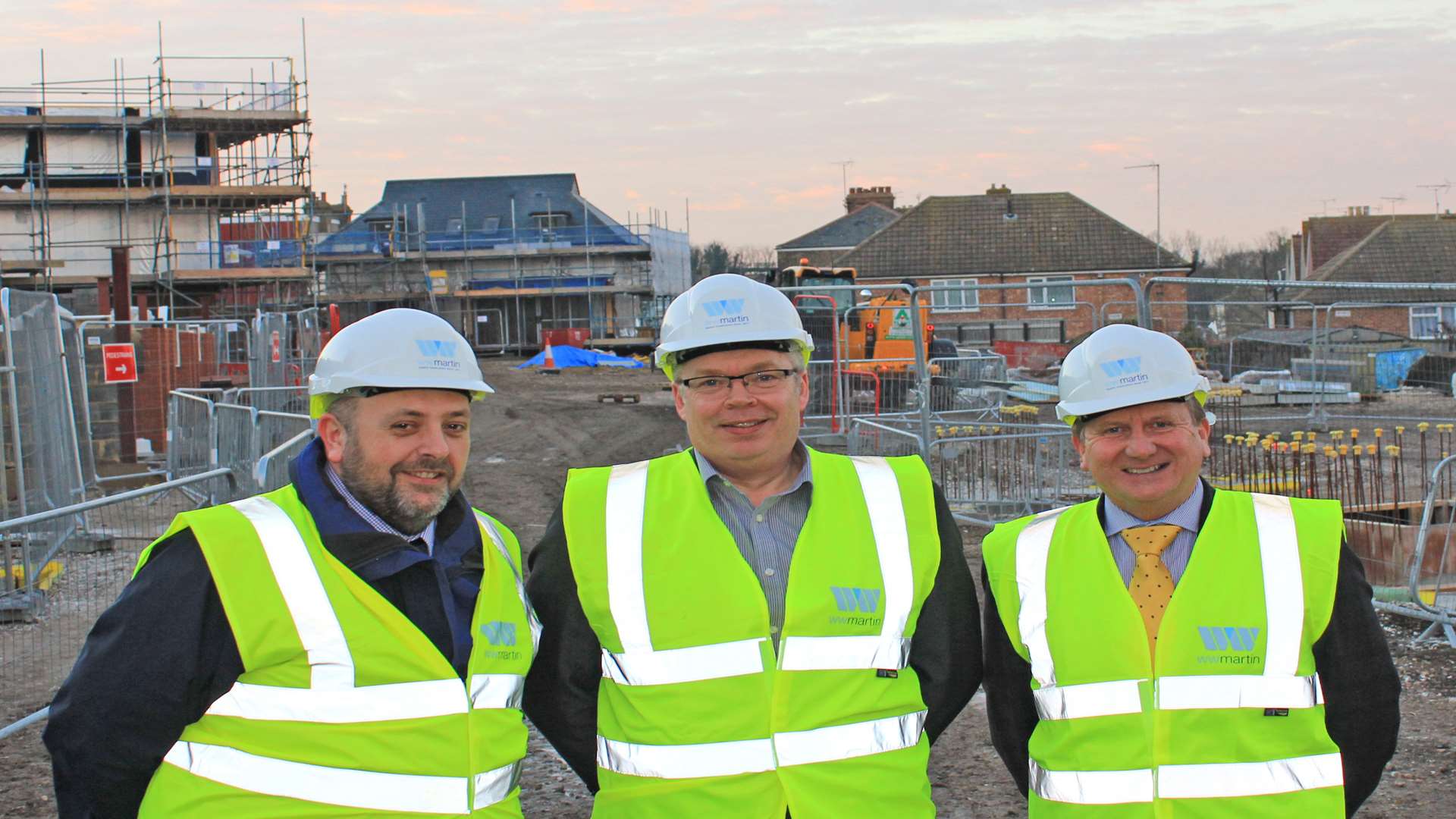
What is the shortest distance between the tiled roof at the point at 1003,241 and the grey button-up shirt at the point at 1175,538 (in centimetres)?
4306

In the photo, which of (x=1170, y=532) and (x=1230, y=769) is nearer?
(x=1230, y=769)

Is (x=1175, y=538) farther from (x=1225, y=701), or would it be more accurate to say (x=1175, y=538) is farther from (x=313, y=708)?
(x=313, y=708)

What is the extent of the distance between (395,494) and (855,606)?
113 centimetres

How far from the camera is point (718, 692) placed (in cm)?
304

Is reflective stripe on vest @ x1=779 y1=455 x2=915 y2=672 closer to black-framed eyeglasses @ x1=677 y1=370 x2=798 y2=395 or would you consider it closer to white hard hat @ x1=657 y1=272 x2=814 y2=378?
black-framed eyeglasses @ x1=677 y1=370 x2=798 y2=395

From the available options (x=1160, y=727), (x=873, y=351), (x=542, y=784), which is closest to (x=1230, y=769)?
(x=1160, y=727)

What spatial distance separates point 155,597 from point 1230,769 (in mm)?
2410

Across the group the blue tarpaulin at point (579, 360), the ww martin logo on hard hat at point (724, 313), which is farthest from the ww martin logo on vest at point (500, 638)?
the blue tarpaulin at point (579, 360)

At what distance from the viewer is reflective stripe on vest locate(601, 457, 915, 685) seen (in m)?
3.06

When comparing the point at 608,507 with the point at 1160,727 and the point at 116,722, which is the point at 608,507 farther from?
the point at 1160,727

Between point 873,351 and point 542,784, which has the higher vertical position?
point 873,351

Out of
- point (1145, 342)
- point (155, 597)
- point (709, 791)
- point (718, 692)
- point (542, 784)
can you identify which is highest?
point (1145, 342)

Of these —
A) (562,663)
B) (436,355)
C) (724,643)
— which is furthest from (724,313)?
(562,663)

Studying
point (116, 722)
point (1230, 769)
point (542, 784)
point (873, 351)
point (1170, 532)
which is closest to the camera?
point (116, 722)
